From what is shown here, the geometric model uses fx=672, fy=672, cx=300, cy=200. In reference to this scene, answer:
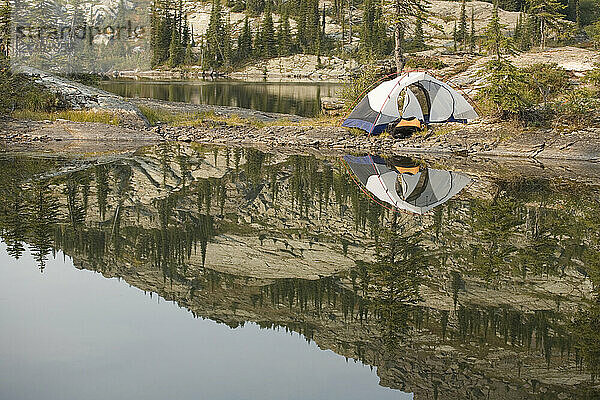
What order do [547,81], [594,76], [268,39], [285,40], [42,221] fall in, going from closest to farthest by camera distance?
[42,221]
[594,76]
[547,81]
[268,39]
[285,40]

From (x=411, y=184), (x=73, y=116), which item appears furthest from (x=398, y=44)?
(x=73, y=116)

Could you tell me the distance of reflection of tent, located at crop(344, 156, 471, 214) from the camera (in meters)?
12.8

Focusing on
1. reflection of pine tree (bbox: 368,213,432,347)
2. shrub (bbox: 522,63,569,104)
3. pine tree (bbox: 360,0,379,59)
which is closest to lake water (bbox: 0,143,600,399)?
reflection of pine tree (bbox: 368,213,432,347)

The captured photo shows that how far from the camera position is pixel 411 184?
15055 mm

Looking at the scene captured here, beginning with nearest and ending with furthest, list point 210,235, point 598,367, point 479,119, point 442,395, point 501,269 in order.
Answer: point 442,395 < point 598,367 < point 501,269 < point 210,235 < point 479,119

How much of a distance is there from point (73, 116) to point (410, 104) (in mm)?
12120

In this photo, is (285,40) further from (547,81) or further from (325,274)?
(325,274)

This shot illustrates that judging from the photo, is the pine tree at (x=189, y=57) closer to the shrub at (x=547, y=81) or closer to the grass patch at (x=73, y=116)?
the grass patch at (x=73, y=116)

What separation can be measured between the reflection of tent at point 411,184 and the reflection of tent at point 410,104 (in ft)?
16.1

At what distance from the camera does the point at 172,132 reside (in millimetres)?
24500

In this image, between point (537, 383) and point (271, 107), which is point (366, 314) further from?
point (271, 107)

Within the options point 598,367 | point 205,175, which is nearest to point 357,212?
point 205,175

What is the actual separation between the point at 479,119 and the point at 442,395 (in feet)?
66.1

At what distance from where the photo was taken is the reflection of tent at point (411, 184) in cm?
1275
